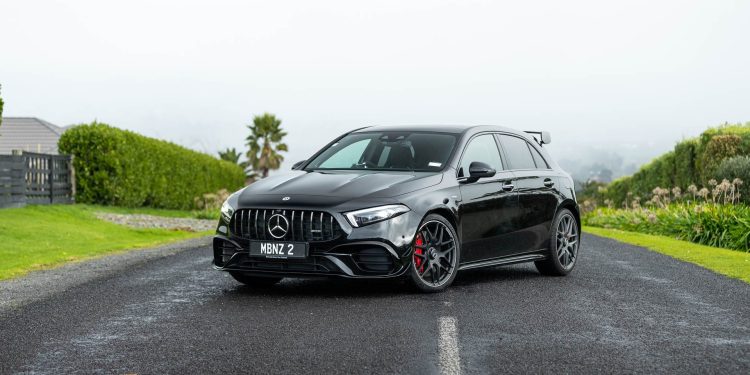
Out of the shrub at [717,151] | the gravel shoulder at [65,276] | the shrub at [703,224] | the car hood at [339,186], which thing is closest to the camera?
the car hood at [339,186]

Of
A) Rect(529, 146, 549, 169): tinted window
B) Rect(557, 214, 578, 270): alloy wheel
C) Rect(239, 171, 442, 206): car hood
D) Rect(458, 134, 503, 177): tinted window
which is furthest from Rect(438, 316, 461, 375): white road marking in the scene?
Rect(529, 146, 549, 169): tinted window

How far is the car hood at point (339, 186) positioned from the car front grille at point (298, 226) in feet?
0.40

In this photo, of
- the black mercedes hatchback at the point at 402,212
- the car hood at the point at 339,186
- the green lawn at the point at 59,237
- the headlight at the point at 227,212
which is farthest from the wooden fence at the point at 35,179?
the car hood at the point at 339,186

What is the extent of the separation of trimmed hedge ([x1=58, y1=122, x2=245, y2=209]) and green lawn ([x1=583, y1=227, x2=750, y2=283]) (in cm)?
1780

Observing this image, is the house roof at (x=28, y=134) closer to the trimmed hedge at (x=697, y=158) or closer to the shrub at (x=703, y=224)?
the trimmed hedge at (x=697, y=158)

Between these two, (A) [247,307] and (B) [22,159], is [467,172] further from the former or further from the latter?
(B) [22,159]

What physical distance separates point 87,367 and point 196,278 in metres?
4.87

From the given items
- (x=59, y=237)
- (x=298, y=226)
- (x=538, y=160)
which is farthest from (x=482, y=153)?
(x=59, y=237)

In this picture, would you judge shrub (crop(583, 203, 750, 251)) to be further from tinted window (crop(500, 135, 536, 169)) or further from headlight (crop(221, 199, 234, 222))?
headlight (crop(221, 199, 234, 222))

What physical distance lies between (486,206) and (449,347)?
11.4 feet

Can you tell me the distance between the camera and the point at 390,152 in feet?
32.3

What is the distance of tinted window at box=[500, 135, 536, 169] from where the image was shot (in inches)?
416

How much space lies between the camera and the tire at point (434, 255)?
8.80 metres

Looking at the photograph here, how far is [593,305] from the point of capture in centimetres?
862
